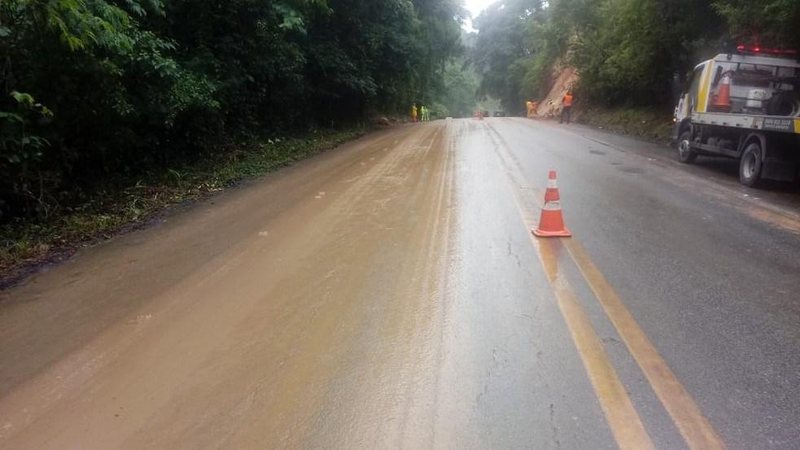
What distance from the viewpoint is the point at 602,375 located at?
3.73 meters

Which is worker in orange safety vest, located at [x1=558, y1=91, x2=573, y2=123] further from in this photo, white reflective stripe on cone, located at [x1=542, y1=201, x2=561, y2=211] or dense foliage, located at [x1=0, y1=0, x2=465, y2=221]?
white reflective stripe on cone, located at [x1=542, y1=201, x2=561, y2=211]

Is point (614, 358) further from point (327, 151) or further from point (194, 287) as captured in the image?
point (327, 151)

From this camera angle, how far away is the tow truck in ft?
35.6

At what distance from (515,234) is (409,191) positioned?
10.3 feet

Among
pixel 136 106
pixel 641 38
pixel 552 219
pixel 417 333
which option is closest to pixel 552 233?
pixel 552 219

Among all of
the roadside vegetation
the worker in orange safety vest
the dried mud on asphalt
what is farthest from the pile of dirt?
the dried mud on asphalt

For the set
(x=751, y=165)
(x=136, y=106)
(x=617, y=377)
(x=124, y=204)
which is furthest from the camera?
(x=751, y=165)

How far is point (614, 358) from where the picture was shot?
12.9 ft

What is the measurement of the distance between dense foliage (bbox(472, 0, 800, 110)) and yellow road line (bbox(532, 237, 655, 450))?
9.17 meters

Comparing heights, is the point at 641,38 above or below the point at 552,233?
above

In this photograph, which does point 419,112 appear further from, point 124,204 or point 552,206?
point 552,206

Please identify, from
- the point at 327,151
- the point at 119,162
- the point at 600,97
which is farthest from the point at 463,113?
the point at 119,162

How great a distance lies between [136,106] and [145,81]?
1.59 feet

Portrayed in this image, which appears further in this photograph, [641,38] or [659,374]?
[641,38]
